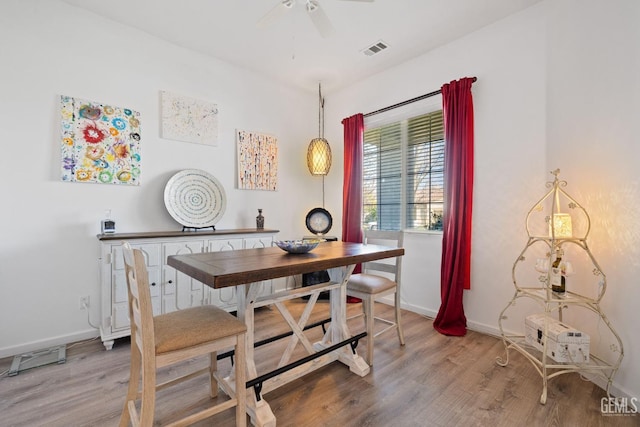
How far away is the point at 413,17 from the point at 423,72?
2.30 ft

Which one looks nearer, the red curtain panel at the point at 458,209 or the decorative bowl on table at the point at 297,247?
the decorative bowl on table at the point at 297,247

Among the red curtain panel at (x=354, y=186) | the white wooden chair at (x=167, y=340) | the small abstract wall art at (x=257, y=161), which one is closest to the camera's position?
the white wooden chair at (x=167, y=340)

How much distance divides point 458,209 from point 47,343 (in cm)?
374

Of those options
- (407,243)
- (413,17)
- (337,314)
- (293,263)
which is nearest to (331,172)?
(407,243)

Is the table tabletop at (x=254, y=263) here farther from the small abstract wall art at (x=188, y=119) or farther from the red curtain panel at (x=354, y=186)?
Result: the small abstract wall art at (x=188, y=119)

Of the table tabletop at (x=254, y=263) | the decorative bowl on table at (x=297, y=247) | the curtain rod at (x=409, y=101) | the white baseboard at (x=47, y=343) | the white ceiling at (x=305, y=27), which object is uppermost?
the white ceiling at (x=305, y=27)

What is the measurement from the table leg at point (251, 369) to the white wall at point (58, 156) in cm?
184

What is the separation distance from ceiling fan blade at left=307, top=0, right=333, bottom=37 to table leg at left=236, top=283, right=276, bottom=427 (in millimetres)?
1861

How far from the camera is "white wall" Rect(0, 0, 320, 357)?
2.23 m

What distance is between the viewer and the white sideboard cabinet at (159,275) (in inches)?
91.9

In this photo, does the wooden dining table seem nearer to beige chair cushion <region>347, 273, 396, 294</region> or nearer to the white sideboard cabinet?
beige chair cushion <region>347, 273, 396, 294</region>

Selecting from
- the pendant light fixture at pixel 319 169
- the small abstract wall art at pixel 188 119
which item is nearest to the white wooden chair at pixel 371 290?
the pendant light fixture at pixel 319 169

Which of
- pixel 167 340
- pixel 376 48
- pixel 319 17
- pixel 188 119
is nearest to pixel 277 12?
pixel 319 17

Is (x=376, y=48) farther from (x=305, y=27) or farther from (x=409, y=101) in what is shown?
(x=305, y=27)
